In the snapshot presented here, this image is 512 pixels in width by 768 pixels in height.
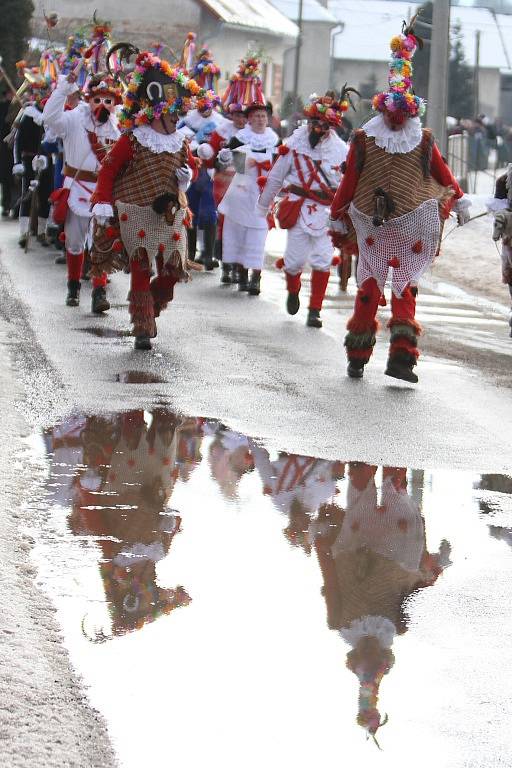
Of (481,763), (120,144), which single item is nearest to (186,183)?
(120,144)

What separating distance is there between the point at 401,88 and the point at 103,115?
362 centimetres

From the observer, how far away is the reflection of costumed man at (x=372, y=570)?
4.48 metres

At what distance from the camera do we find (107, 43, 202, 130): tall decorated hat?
10.5 meters

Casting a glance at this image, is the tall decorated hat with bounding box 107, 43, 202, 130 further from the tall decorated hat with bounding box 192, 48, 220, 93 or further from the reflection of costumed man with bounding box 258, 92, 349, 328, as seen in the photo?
the tall decorated hat with bounding box 192, 48, 220, 93

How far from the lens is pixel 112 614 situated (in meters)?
4.77

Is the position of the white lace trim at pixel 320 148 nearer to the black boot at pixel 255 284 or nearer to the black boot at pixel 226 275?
the black boot at pixel 255 284

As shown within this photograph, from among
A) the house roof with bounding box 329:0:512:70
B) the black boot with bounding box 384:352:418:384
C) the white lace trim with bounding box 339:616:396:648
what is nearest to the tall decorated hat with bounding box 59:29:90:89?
the black boot with bounding box 384:352:418:384

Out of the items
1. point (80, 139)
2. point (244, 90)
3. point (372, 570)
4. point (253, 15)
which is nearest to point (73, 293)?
A: point (80, 139)

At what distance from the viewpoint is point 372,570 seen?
5441 millimetres

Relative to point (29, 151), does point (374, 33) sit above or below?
above

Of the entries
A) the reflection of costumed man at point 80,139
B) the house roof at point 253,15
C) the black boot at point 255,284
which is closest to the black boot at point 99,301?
the reflection of costumed man at point 80,139

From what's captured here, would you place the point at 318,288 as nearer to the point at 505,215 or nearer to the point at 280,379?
the point at 505,215

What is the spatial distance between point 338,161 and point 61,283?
3.27 m

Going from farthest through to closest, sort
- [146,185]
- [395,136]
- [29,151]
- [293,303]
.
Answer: [29,151], [293,303], [146,185], [395,136]
